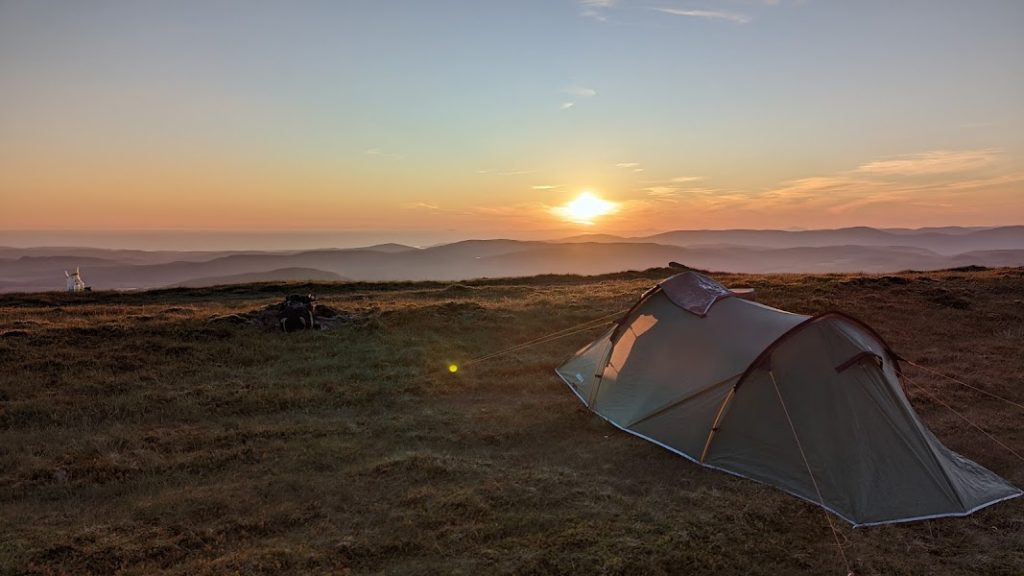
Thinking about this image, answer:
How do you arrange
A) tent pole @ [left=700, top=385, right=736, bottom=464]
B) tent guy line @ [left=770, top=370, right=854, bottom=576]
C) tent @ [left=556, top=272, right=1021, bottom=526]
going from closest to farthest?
tent guy line @ [left=770, top=370, right=854, bottom=576], tent @ [left=556, top=272, right=1021, bottom=526], tent pole @ [left=700, top=385, right=736, bottom=464]

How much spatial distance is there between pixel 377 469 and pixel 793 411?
663 centimetres

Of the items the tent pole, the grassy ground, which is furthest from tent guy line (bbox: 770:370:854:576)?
the grassy ground

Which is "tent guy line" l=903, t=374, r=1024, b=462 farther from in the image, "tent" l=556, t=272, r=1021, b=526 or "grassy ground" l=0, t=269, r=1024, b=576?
"tent" l=556, t=272, r=1021, b=526

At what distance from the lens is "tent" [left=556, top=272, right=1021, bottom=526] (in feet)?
25.0

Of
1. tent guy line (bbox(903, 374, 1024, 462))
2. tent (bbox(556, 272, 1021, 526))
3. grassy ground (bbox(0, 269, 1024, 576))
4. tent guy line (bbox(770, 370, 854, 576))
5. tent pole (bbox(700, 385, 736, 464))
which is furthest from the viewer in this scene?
tent guy line (bbox(903, 374, 1024, 462))

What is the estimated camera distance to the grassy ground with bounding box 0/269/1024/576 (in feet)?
20.9

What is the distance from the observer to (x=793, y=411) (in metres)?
8.36

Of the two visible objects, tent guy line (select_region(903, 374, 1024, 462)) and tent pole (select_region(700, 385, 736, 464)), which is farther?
tent guy line (select_region(903, 374, 1024, 462))

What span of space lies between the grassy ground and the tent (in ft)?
1.17

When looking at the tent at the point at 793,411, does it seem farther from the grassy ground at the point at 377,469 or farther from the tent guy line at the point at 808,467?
the grassy ground at the point at 377,469

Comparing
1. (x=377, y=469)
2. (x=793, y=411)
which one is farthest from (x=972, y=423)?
(x=377, y=469)

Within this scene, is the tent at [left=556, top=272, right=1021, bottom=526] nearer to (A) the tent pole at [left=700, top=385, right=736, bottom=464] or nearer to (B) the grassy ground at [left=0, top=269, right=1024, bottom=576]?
(A) the tent pole at [left=700, top=385, right=736, bottom=464]

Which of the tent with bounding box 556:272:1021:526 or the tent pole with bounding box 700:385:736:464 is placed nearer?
the tent with bounding box 556:272:1021:526

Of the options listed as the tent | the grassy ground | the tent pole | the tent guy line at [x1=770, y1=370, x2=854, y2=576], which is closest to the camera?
the grassy ground
